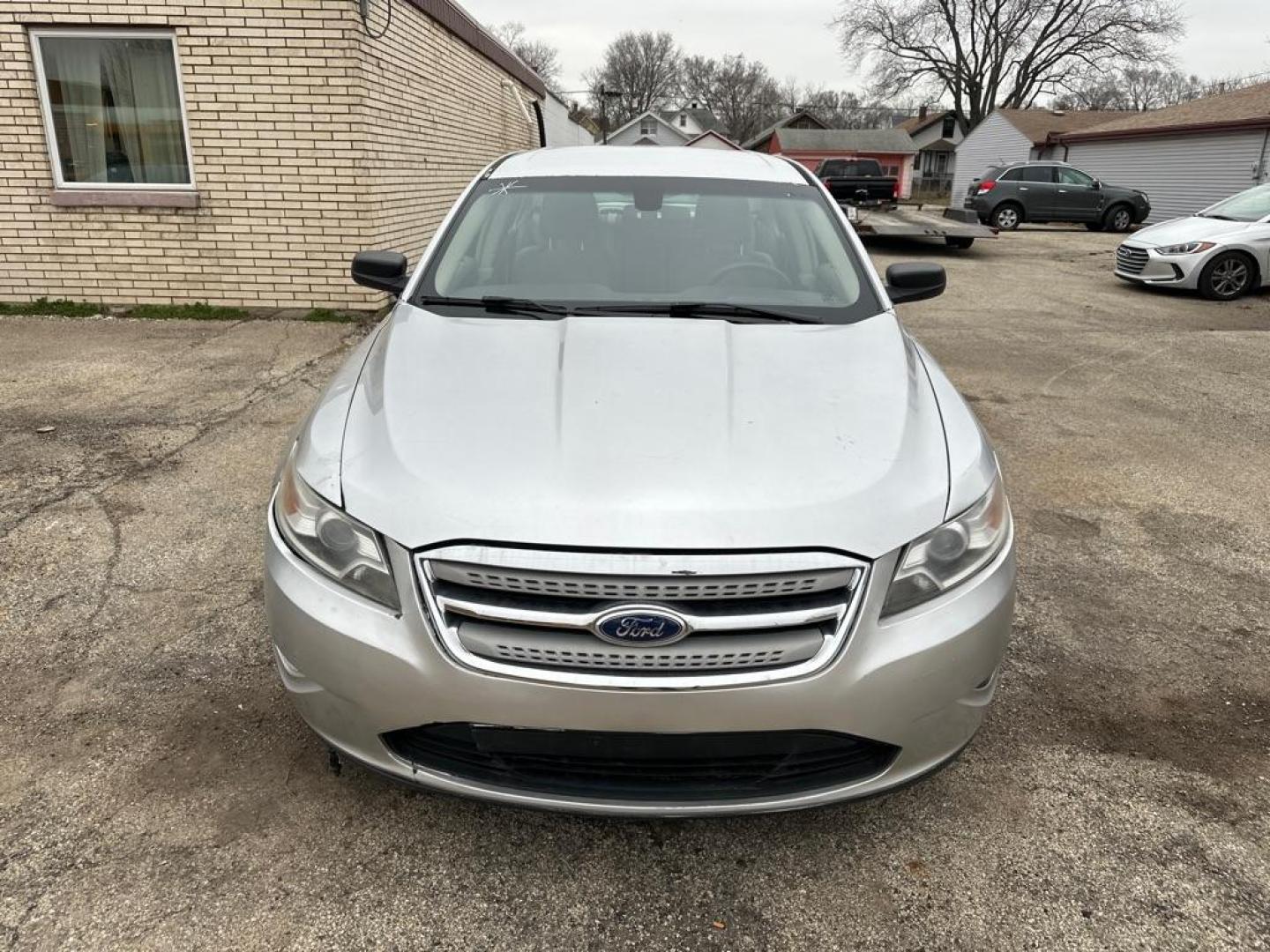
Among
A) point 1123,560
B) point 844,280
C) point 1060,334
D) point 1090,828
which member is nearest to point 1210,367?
point 1060,334

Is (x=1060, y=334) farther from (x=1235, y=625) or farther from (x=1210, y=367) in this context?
(x=1235, y=625)

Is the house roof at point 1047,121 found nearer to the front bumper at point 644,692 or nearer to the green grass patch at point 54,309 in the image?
the green grass patch at point 54,309

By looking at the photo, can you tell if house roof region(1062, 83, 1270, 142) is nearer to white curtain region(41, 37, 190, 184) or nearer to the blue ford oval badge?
white curtain region(41, 37, 190, 184)

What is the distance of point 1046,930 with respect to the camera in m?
1.99

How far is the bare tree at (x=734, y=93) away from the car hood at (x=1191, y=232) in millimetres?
73638

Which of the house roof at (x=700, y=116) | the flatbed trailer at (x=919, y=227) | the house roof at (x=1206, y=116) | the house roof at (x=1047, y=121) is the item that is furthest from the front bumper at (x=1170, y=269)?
the house roof at (x=700, y=116)

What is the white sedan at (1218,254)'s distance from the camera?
38.1 ft

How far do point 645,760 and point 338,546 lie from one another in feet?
2.74

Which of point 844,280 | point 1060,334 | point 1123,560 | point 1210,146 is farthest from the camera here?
point 1210,146

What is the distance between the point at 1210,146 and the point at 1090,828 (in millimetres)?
28798

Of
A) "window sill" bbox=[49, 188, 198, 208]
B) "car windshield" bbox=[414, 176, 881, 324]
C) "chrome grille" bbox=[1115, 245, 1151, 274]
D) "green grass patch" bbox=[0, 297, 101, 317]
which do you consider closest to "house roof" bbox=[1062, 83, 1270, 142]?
"chrome grille" bbox=[1115, 245, 1151, 274]

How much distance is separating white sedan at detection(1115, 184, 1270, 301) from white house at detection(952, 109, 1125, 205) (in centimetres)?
2413

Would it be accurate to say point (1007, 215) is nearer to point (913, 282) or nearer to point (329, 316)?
point (329, 316)

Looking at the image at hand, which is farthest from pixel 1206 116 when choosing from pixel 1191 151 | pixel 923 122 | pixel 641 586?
pixel 923 122
